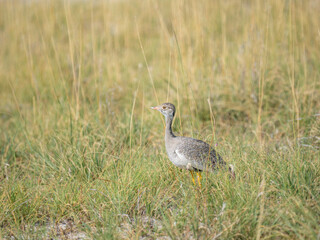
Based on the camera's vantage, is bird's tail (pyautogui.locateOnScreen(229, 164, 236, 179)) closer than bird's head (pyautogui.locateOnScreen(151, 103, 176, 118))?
Yes

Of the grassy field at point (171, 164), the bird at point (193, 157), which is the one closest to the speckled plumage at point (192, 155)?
the bird at point (193, 157)

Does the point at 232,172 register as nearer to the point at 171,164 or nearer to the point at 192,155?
the point at 192,155

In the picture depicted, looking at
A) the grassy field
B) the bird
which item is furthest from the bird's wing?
the grassy field

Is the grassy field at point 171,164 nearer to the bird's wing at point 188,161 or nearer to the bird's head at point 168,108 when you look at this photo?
the bird's wing at point 188,161

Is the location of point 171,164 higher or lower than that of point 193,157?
lower

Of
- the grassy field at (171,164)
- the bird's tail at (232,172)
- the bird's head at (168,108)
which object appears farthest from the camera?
the bird's head at (168,108)

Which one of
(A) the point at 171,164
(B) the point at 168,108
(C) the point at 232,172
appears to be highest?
(B) the point at 168,108

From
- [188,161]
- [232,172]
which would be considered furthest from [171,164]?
[232,172]

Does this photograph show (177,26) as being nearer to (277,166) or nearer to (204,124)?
(204,124)

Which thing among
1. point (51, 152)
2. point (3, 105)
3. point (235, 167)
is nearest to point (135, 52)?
point (3, 105)

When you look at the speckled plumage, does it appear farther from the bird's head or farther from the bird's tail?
the bird's head

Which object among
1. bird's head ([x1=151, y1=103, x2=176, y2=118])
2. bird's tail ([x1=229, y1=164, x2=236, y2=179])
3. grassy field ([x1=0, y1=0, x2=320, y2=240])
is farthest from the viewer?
bird's head ([x1=151, y1=103, x2=176, y2=118])

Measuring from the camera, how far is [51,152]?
3834 millimetres

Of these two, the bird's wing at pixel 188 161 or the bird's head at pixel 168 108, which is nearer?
the bird's wing at pixel 188 161
